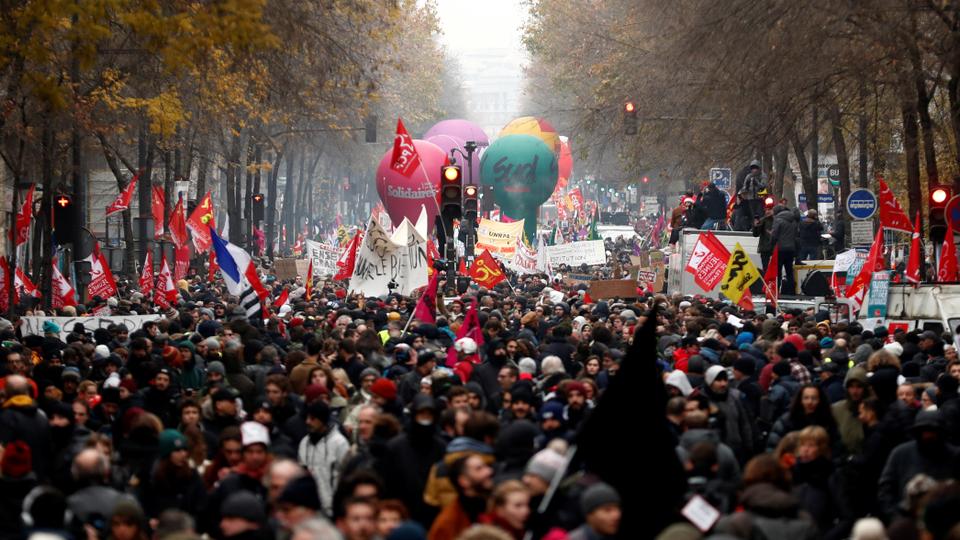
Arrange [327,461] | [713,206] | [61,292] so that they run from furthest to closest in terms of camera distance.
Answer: [713,206]
[61,292]
[327,461]

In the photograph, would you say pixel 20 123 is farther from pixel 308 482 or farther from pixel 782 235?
pixel 308 482

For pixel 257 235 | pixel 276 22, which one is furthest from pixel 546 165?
pixel 276 22

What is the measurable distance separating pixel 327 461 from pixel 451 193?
15566 mm

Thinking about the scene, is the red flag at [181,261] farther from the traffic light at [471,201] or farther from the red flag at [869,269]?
the red flag at [869,269]

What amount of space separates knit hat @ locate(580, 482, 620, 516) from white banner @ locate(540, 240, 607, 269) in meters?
33.1

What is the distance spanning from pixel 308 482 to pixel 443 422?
270cm

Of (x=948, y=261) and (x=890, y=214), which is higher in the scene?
(x=890, y=214)

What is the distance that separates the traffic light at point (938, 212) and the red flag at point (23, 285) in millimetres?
14264

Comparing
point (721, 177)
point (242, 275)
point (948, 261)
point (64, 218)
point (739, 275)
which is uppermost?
point (721, 177)

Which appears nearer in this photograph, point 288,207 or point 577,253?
point 577,253

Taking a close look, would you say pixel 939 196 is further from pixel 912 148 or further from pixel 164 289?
pixel 164 289

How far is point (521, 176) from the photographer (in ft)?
202

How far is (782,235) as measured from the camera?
2869 cm

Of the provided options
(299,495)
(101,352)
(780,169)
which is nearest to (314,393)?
(299,495)
